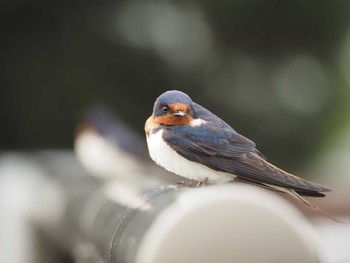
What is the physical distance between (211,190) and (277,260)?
0.08 meters

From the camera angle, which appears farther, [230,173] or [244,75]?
[244,75]

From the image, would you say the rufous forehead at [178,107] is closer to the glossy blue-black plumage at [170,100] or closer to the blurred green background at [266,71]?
the glossy blue-black plumage at [170,100]

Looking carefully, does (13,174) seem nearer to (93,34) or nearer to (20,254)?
(20,254)

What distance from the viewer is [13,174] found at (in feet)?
10.7

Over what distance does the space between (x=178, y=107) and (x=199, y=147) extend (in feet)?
0.13

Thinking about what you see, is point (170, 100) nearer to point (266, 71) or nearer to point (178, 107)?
point (178, 107)

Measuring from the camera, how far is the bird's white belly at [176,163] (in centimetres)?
70

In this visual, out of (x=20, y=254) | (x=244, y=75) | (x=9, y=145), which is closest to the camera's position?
(x=244, y=75)

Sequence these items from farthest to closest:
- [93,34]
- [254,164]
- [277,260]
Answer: [93,34], [254,164], [277,260]

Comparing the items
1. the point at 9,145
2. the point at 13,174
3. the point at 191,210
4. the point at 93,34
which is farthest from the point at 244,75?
the point at 93,34

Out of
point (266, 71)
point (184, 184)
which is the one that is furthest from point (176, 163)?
point (266, 71)

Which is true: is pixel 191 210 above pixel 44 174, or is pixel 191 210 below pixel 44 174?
above

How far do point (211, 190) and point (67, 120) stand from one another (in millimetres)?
3808

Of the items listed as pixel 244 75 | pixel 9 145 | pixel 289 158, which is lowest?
pixel 9 145
